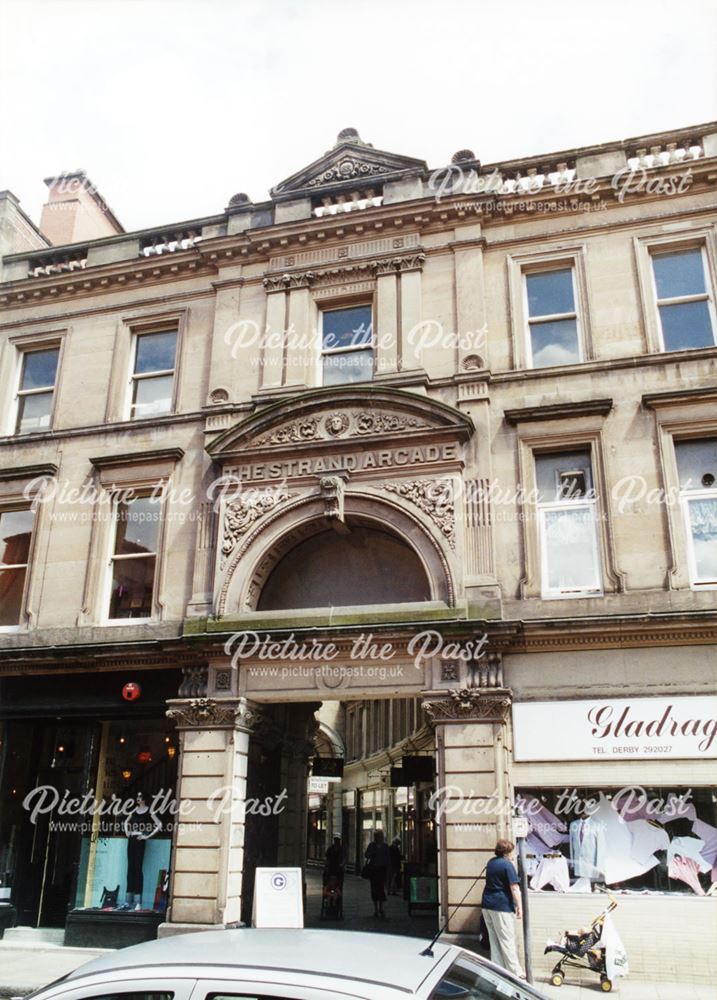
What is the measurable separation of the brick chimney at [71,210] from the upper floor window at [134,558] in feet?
31.9

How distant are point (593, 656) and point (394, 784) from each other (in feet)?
29.3

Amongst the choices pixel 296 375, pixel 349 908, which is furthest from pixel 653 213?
pixel 349 908

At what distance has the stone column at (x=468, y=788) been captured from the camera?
40.0 ft

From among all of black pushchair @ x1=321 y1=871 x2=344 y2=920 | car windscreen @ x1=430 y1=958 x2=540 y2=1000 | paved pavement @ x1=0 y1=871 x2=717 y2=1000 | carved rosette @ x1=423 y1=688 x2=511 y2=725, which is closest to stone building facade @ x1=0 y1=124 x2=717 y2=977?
carved rosette @ x1=423 y1=688 x2=511 y2=725

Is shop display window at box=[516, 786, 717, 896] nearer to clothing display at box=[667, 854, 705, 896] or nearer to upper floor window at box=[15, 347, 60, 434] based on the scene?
clothing display at box=[667, 854, 705, 896]

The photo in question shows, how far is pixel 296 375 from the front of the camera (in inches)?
653

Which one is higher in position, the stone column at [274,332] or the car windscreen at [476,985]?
the stone column at [274,332]

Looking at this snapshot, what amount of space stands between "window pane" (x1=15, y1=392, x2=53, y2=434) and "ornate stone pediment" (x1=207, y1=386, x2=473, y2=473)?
4953mm

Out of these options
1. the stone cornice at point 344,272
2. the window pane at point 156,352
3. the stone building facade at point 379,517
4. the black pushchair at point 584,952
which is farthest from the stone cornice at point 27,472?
the black pushchair at point 584,952

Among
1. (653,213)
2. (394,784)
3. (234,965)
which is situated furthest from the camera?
(394,784)

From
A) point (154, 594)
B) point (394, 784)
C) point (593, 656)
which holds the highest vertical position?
point (154, 594)

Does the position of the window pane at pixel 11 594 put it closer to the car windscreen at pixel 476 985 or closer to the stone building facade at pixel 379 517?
the stone building facade at pixel 379 517

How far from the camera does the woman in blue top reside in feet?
34.7

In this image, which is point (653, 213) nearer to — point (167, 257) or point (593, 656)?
point (593, 656)
